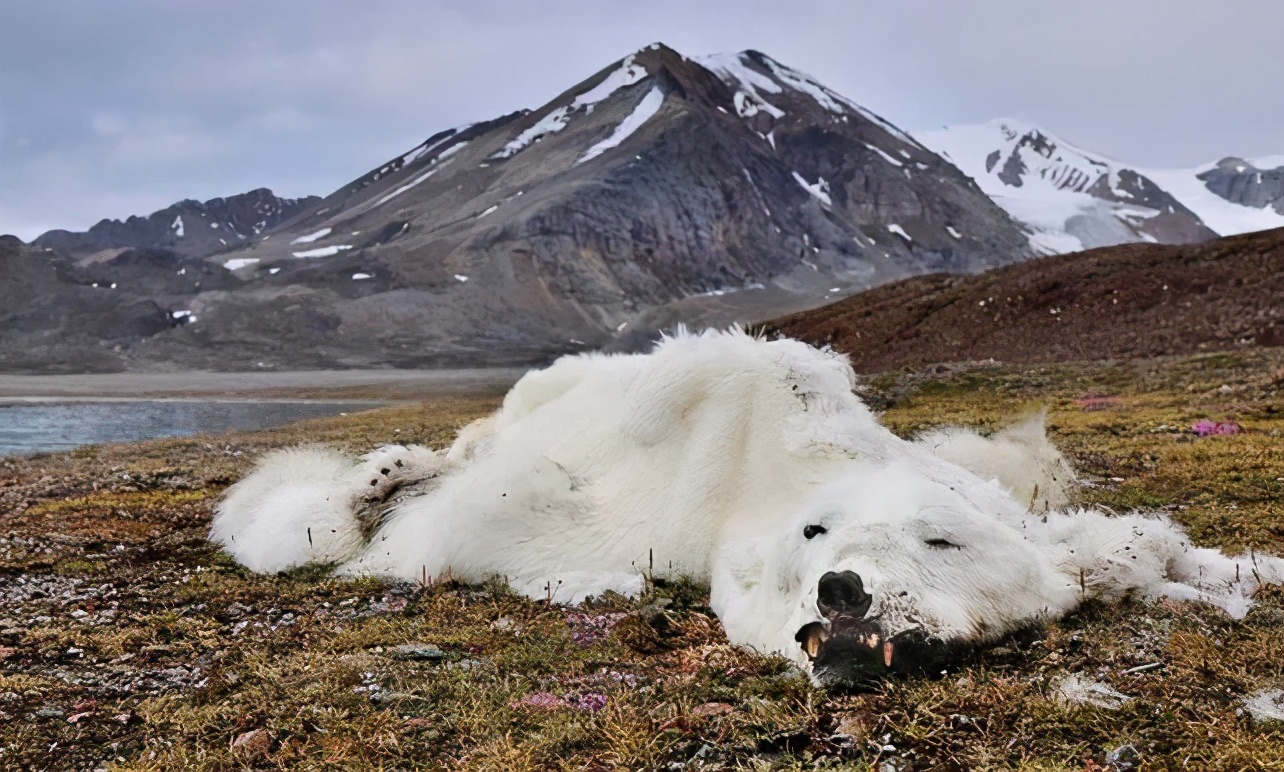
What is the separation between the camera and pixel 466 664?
4.23 m

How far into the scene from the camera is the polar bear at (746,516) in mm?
3660

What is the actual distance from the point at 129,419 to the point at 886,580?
37491 mm

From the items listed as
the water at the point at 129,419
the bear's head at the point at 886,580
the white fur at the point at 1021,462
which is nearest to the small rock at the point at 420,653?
the bear's head at the point at 886,580

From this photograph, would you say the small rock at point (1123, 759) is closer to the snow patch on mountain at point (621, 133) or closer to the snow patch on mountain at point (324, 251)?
the snow patch on mountain at point (324, 251)

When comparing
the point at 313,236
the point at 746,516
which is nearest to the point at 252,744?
the point at 746,516

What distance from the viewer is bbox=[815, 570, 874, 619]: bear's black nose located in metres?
3.34

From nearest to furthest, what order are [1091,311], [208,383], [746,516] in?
[746,516] → [1091,311] → [208,383]

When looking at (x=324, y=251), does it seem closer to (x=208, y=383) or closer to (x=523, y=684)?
(x=208, y=383)

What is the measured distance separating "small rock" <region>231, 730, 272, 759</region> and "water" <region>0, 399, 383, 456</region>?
73.4ft

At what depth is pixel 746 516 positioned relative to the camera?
5090mm

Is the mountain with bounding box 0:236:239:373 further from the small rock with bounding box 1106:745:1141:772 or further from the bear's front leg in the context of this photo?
the small rock with bounding box 1106:745:1141:772

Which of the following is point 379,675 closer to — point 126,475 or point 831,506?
point 831,506

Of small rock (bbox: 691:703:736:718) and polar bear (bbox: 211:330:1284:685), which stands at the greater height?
polar bear (bbox: 211:330:1284:685)

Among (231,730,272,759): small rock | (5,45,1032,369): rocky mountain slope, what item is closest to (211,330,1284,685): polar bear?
(231,730,272,759): small rock
